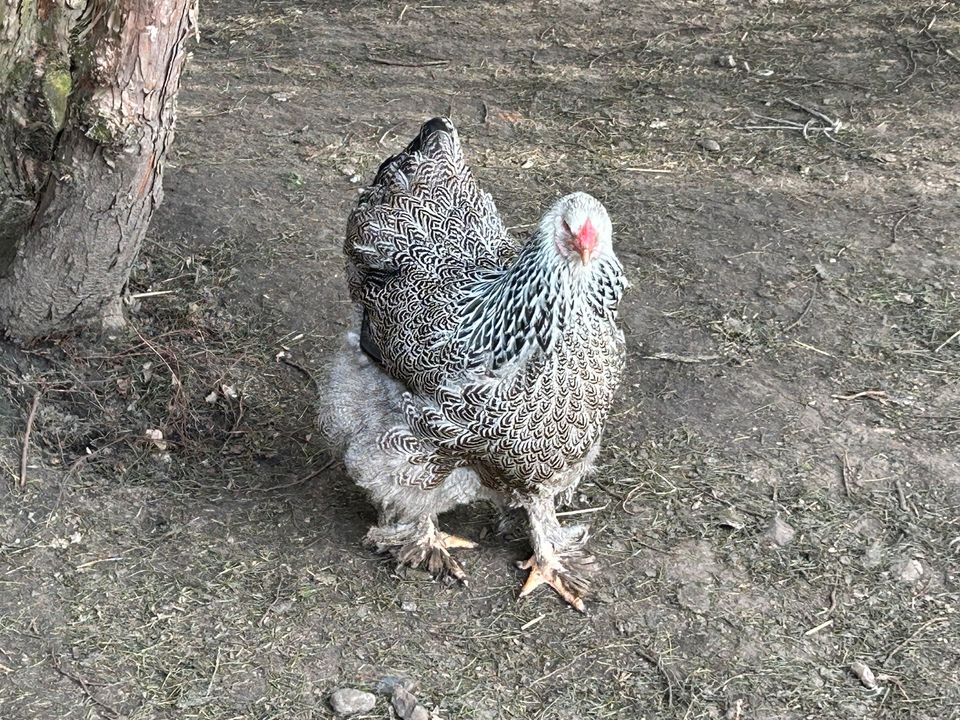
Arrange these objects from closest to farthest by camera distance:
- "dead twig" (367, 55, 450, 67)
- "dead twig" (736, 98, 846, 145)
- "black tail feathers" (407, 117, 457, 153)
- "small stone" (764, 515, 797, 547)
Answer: "small stone" (764, 515, 797, 547), "black tail feathers" (407, 117, 457, 153), "dead twig" (736, 98, 846, 145), "dead twig" (367, 55, 450, 67)

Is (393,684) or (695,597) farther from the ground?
(695,597)

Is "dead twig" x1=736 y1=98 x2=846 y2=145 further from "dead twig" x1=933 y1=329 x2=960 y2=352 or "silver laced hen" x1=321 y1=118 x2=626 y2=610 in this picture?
"silver laced hen" x1=321 y1=118 x2=626 y2=610

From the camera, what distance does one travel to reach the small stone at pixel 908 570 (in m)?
4.07

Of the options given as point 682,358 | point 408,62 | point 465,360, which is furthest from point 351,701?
point 408,62

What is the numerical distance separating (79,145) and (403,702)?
2.65 meters

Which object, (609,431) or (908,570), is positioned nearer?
(908,570)

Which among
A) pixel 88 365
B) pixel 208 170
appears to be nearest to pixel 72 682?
pixel 88 365

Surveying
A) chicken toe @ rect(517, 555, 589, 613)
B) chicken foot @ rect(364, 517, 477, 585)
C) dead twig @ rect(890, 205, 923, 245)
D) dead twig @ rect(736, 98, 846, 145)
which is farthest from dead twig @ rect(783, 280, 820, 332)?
chicken foot @ rect(364, 517, 477, 585)

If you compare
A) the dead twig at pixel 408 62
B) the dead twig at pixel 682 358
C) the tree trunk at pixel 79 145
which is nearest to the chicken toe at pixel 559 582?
the dead twig at pixel 682 358

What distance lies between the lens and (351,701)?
3615 mm

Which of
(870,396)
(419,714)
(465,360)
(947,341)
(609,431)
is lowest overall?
(419,714)

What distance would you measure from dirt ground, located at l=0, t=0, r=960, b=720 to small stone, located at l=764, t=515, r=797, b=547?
0.6 inches

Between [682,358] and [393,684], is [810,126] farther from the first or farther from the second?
[393,684]

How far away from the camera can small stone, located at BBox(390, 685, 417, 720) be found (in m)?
3.59
